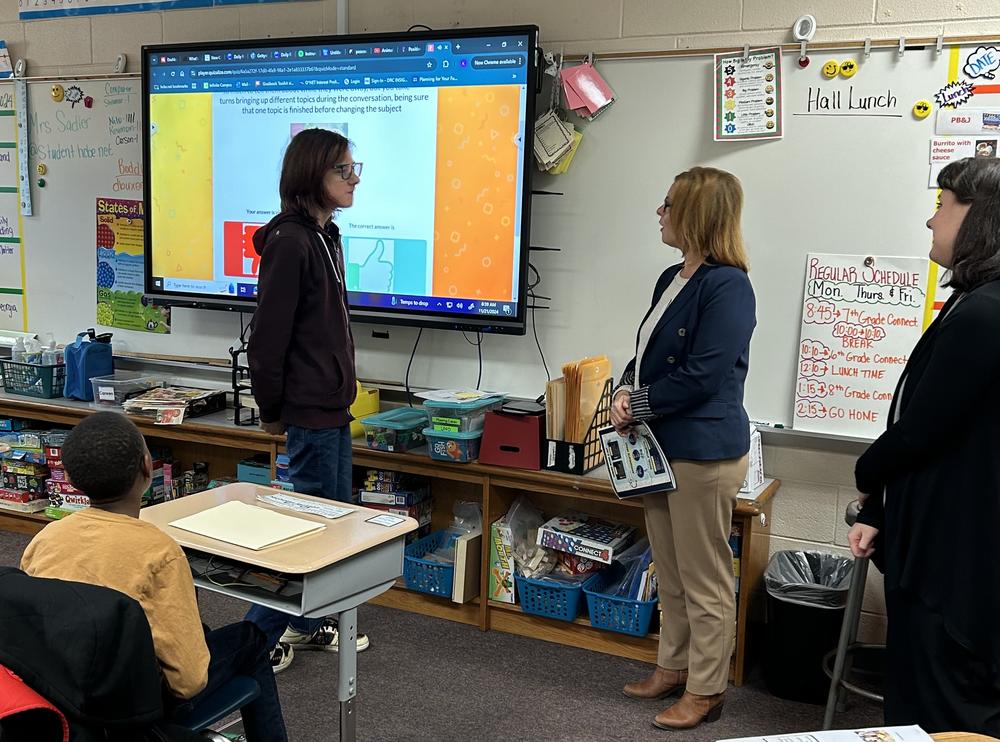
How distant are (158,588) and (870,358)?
2250 mm

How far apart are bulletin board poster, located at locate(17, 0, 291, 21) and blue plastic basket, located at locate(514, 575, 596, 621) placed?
250 cm

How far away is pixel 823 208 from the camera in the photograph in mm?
2939

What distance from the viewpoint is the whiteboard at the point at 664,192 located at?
2.84m

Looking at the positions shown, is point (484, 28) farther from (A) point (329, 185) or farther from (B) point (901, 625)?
(B) point (901, 625)

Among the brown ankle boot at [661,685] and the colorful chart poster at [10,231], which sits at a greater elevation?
the colorful chart poster at [10,231]

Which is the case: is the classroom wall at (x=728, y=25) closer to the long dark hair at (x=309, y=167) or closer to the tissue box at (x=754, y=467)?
the tissue box at (x=754, y=467)

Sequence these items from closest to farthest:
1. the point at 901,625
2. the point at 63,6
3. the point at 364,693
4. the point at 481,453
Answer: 1. the point at 901,625
2. the point at 364,693
3. the point at 481,453
4. the point at 63,6

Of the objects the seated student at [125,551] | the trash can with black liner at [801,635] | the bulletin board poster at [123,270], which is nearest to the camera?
the seated student at [125,551]

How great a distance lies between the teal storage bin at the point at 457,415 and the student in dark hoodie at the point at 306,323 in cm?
53

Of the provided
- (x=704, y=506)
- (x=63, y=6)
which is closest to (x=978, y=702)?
(x=704, y=506)

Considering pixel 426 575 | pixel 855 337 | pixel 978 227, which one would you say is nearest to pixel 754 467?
pixel 855 337

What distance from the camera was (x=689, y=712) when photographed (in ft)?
8.41

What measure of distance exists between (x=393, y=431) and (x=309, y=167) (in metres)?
1.07

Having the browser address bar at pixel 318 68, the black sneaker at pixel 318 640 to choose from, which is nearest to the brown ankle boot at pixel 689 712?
the black sneaker at pixel 318 640
